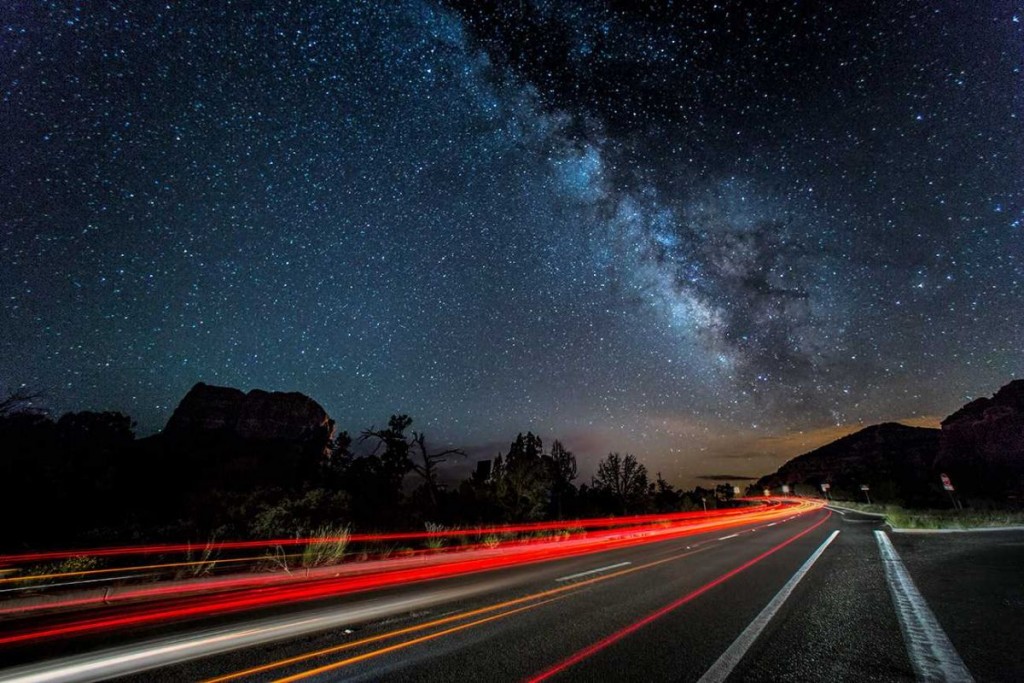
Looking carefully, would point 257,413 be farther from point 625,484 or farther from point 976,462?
point 976,462

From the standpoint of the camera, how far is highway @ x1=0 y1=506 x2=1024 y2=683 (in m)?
4.57

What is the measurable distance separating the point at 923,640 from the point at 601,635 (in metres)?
3.72

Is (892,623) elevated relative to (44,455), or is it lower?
lower

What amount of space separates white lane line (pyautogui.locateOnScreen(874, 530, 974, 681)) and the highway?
2 centimetres

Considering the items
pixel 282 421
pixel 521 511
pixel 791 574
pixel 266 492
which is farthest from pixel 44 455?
pixel 282 421

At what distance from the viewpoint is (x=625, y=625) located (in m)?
6.34

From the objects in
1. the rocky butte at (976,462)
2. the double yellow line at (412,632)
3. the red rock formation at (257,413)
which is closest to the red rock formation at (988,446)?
the rocky butte at (976,462)

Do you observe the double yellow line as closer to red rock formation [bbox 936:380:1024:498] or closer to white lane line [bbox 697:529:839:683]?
white lane line [bbox 697:529:839:683]

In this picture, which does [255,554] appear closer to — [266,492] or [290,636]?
[266,492]

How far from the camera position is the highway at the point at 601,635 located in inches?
180

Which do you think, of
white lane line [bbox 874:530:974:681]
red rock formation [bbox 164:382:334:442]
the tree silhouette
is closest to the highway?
white lane line [bbox 874:530:974:681]

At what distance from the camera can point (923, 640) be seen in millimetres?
4980

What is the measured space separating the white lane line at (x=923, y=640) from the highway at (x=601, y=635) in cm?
2

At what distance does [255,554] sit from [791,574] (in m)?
15.1
